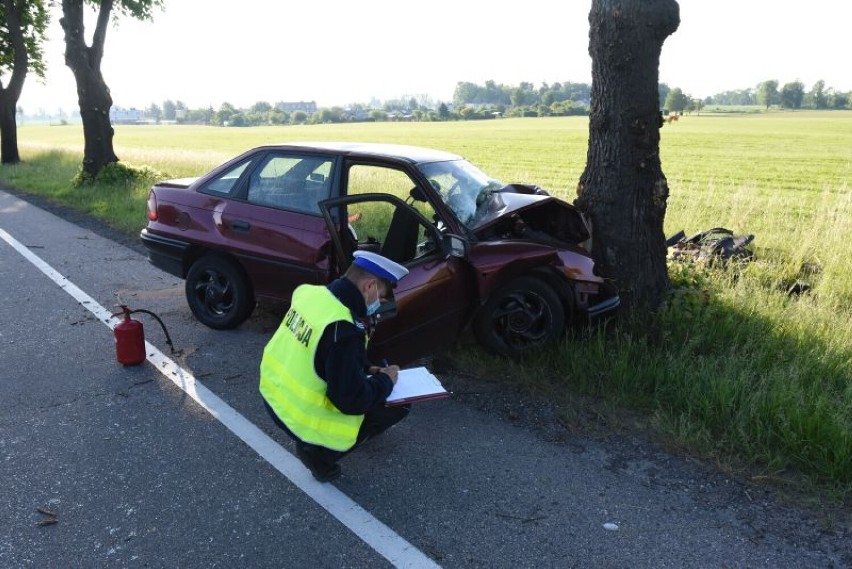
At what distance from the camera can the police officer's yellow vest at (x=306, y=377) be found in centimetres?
300

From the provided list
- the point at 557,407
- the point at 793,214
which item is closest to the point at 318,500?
the point at 557,407

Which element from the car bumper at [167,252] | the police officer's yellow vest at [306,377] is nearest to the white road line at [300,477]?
the police officer's yellow vest at [306,377]

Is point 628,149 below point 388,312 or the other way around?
the other way around

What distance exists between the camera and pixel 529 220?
18.2 ft

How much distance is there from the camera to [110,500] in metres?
3.29

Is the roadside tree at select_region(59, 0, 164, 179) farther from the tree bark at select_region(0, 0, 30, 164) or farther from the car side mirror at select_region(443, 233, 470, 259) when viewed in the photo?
the car side mirror at select_region(443, 233, 470, 259)

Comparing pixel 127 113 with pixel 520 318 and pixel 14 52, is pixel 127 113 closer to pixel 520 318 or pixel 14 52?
pixel 14 52

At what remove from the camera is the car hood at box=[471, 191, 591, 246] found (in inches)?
201

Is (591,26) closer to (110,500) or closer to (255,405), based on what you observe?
(255,405)

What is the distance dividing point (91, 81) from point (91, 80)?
3 cm

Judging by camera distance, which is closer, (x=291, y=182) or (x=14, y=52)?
(x=291, y=182)

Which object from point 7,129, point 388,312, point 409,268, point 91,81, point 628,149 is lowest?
point 388,312

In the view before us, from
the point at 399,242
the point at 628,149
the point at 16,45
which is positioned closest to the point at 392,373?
the point at 399,242

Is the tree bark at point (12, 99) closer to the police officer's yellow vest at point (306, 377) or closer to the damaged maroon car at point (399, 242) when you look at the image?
the damaged maroon car at point (399, 242)
